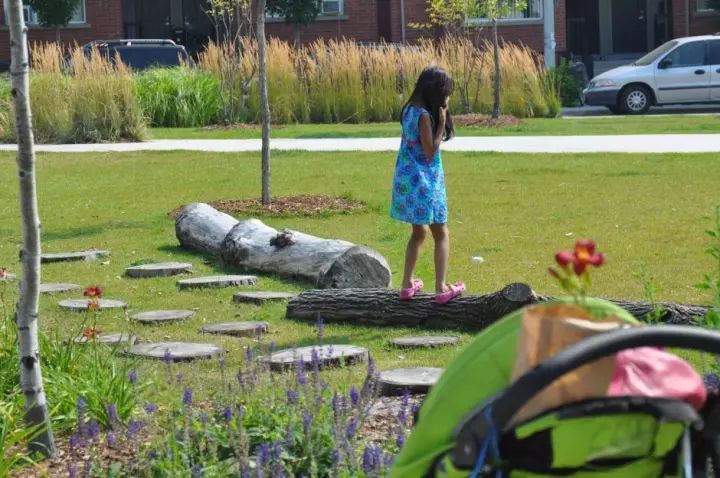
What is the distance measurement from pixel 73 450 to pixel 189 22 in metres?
38.9

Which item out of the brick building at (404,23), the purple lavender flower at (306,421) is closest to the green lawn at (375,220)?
A: the purple lavender flower at (306,421)

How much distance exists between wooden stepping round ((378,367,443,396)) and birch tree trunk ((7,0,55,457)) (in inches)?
58.5

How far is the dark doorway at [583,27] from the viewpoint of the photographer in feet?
137

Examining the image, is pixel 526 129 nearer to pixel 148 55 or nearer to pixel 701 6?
pixel 148 55

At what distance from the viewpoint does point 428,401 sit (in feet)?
7.55

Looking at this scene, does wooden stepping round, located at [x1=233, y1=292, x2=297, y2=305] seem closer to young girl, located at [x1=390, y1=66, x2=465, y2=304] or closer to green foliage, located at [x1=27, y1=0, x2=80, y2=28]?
young girl, located at [x1=390, y1=66, x2=465, y2=304]

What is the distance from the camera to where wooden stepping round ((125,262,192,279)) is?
9.50 meters

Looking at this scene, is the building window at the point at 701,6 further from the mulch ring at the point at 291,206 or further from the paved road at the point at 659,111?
the mulch ring at the point at 291,206

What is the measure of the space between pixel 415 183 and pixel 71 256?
366 centimetres

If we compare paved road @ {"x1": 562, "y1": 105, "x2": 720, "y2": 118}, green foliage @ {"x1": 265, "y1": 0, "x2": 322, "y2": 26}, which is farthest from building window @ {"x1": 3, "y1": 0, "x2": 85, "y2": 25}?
paved road @ {"x1": 562, "y1": 105, "x2": 720, "y2": 118}

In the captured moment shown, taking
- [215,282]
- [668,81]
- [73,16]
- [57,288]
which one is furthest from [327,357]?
[73,16]

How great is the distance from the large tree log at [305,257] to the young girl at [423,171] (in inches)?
19.0

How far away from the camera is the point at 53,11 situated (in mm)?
35875

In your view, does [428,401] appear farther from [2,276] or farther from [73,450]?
[2,276]
